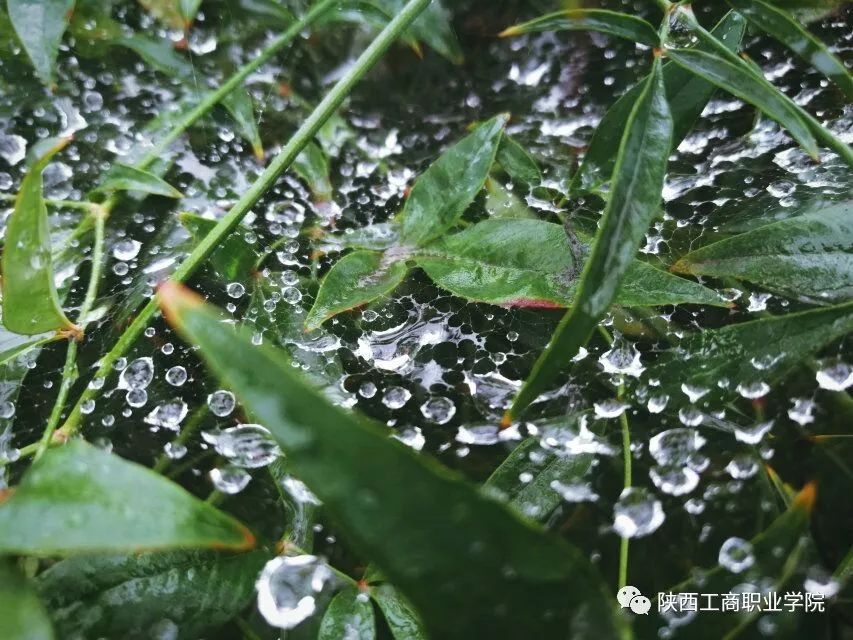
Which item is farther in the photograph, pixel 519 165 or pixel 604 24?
pixel 519 165

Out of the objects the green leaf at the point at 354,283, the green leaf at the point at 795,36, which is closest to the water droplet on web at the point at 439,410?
the green leaf at the point at 354,283

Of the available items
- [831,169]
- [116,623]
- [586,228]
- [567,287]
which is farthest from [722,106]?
[116,623]

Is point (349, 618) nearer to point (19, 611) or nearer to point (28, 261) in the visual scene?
point (19, 611)

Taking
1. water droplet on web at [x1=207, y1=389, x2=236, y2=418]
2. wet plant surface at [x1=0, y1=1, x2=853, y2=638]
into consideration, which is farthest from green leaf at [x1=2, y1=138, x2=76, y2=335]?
water droplet on web at [x1=207, y1=389, x2=236, y2=418]

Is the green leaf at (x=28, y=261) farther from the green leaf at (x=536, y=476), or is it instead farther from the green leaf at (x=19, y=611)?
the green leaf at (x=536, y=476)

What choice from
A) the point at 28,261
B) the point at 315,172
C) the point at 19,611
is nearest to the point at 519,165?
the point at 315,172

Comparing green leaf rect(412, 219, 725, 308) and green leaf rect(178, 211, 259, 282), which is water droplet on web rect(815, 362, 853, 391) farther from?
green leaf rect(178, 211, 259, 282)

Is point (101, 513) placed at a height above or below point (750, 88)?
below
